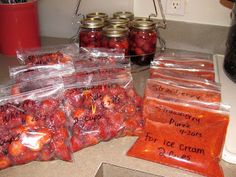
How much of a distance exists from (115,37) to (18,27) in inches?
14.6

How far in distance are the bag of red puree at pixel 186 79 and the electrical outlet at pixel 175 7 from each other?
342mm

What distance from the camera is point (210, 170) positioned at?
1.60 feet

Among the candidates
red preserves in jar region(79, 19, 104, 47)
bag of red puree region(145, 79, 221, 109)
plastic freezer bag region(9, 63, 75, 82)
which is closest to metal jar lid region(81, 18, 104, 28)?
red preserves in jar region(79, 19, 104, 47)

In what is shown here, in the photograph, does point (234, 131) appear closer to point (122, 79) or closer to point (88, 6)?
point (122, 79)

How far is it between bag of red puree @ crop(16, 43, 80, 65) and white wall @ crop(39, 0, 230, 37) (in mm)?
286

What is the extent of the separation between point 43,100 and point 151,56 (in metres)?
0.45

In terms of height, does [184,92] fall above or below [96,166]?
above

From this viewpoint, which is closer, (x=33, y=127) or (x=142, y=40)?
(x=33, y=127)

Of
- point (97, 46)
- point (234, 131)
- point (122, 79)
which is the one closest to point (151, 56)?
point (97, 46)

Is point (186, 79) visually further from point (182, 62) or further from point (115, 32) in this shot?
point (115, 32)

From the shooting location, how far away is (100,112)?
0.56 m

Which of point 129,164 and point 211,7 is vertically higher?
point 211,7

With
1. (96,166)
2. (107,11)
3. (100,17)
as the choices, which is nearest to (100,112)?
(96,166)

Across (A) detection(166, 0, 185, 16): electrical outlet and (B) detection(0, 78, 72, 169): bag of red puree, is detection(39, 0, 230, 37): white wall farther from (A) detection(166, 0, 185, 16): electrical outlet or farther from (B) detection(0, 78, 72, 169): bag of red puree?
(B) detection(0, 78, 72, 169): bag of red puree
